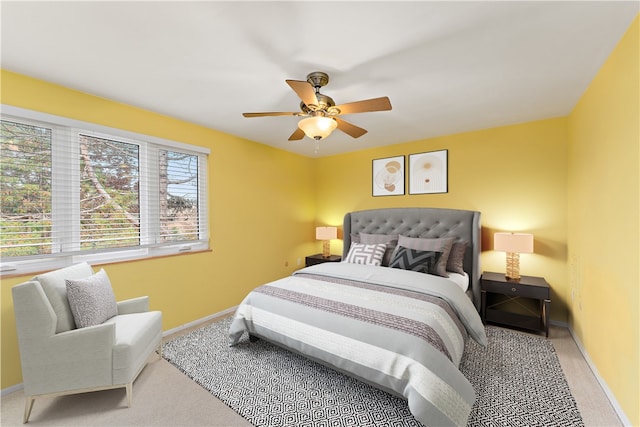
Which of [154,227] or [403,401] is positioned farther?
[154,227]

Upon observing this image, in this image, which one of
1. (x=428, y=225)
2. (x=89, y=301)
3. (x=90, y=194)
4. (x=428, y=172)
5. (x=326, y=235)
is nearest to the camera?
(x=89, y=301)

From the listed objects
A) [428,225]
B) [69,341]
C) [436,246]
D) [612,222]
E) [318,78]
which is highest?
[318,78]

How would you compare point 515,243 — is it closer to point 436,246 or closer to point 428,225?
point 436,246

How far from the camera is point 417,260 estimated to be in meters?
3.02

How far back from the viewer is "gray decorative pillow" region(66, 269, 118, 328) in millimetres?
1937

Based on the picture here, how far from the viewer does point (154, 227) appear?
2947 mm

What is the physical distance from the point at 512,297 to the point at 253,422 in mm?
3236

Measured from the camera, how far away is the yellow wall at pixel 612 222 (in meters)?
1.58

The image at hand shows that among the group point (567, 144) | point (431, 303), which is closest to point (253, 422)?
point (431, 303)

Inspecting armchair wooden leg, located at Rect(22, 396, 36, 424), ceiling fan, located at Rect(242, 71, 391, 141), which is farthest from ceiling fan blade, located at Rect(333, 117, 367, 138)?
armchair wooden leg, located at Rect(22, 396, 36, 424)

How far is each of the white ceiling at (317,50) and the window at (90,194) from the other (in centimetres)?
45

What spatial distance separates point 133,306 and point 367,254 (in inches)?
99.1

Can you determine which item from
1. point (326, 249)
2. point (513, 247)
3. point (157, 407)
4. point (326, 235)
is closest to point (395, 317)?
point (157, 407)

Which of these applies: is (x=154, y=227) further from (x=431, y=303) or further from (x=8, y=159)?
(x=431, y=303)
